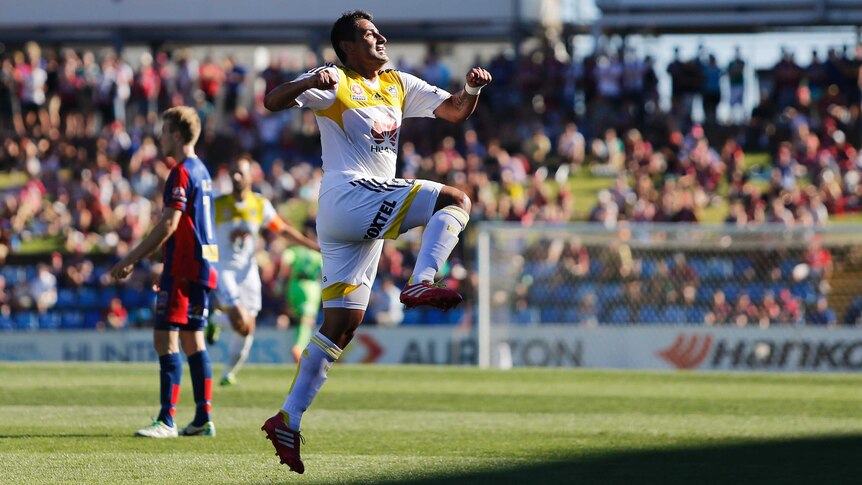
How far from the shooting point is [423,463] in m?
8.37

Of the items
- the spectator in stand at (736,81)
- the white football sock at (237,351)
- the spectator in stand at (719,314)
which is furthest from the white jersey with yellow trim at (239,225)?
the spectator in stand at (736,81)

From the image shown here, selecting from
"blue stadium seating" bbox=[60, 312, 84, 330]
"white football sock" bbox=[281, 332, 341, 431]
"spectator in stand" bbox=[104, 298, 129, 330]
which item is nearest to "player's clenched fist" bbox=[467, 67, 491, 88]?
"white football sock" bbox=[281, 332, 341, 431]

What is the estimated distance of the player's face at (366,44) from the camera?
7707 millimetres

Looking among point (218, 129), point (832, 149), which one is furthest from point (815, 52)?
point (218, 129)

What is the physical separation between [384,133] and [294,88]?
31.0 inches

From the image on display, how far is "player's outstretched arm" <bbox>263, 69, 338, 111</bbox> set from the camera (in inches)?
281

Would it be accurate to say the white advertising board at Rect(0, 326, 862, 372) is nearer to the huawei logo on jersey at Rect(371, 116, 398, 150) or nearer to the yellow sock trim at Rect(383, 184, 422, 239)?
the huawei logo on jersey at Rect(371, 116, 398, 150)

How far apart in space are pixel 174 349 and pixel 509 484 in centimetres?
333

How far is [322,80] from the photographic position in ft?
23.7

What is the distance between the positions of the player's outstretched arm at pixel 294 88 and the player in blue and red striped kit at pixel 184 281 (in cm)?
258

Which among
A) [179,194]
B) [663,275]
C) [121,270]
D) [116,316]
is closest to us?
[121,270]

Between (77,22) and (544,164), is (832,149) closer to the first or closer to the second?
(544,164)

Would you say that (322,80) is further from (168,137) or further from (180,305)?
(180,305)

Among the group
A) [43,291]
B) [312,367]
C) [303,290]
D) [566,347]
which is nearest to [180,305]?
[312,367]
